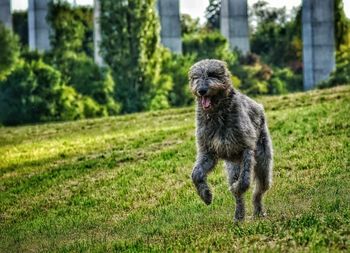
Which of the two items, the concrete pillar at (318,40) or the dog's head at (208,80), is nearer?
the dog's head at (208,80)

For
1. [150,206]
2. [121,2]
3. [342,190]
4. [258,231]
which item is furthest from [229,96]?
[121,2]

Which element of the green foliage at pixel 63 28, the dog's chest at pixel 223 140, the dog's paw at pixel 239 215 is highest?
the green foliage at pixel 63 28

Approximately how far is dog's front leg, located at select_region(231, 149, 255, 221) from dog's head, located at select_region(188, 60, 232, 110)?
2.40 feet

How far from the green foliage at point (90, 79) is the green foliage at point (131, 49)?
0.58 meters

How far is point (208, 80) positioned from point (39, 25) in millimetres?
33123

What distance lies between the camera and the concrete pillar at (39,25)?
42312 millimetres

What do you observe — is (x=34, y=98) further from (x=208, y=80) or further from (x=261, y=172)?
(x=208, y=80)

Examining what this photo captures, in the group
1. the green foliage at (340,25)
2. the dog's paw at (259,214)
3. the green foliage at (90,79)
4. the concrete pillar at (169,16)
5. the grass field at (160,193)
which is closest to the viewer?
the grass field at (160,193)

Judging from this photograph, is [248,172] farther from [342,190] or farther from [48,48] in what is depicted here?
[48,48]

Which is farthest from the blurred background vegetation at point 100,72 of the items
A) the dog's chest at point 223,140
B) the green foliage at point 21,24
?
the dog's chest at point 223,140

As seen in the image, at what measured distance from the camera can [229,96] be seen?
10844 millimetres

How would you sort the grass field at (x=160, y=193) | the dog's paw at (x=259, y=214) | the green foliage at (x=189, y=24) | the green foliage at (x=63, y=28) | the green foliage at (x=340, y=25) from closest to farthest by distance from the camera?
the grass field at (x=160, y=193) → the dog's paw at (x=259, y=214) → the green foliage at (x=63, y=28) → the green foliage at (x=340, y=25) → the green foliage at (x=189, y=24)

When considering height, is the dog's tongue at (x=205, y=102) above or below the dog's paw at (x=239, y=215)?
above

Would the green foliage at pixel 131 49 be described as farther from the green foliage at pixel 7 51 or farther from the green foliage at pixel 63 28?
the green foliage at pixel 7 51
